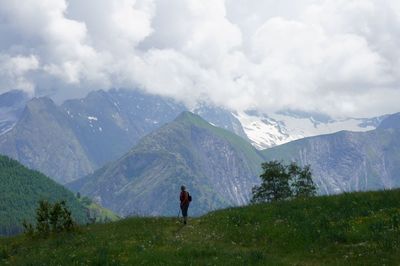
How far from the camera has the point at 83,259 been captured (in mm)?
26359

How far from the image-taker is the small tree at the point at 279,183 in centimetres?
11850

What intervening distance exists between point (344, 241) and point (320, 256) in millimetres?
2691

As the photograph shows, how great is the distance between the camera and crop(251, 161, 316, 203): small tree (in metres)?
118

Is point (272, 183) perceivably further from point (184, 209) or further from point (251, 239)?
point (251, 239)

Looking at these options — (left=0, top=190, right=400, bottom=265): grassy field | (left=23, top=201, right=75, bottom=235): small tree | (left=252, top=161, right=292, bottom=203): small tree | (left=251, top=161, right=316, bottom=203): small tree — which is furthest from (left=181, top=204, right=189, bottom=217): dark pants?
(left=252, top=161, right=292, bottom=203): small tree

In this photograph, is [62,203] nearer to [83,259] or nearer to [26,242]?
[26,242]

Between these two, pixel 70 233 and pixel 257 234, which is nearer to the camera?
pixel 257 234

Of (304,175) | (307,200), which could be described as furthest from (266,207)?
(304,175)

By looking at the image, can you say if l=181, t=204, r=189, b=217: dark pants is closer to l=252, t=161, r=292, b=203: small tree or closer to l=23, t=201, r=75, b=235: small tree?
l=23, t=201, r=75, b=235: small tree

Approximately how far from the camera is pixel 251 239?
30.1 metres

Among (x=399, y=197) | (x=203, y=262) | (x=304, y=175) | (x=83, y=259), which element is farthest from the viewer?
(x=304, y=175)

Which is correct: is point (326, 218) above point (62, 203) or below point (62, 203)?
below

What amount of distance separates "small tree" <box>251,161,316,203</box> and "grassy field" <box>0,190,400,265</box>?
8089 cm

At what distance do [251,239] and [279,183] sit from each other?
9172cm
